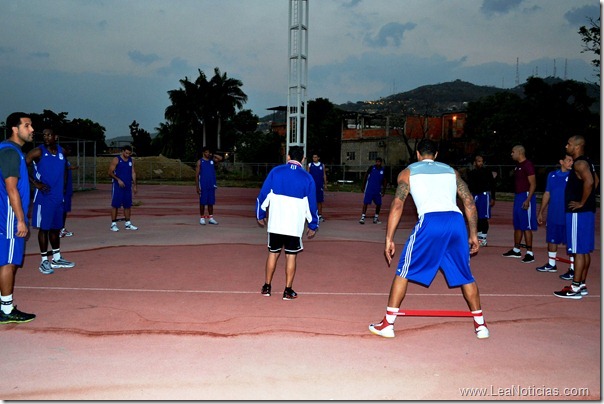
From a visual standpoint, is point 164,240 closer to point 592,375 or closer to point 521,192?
point 521,192

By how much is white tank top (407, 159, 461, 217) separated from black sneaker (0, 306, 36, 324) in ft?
13.9

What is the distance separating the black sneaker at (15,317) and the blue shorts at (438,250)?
157 inches

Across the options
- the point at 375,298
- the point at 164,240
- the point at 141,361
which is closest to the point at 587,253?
the point at 375,298

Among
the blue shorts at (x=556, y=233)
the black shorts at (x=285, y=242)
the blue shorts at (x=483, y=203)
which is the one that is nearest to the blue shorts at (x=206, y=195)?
the blue shorts at (x=483, y=203)

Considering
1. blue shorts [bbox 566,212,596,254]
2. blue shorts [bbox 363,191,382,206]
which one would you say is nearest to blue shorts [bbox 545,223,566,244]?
blue shorts [bbox 566,212,596,254]

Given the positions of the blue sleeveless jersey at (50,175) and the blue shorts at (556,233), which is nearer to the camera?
the blue sleeveless jersey at (50,175)

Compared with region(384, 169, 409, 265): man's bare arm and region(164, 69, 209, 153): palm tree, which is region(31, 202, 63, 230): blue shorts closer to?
region(384, 169, 409, 265): man's bare arm

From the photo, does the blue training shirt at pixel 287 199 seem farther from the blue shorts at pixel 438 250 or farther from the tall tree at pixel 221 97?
the tall tree at pixel 221 97

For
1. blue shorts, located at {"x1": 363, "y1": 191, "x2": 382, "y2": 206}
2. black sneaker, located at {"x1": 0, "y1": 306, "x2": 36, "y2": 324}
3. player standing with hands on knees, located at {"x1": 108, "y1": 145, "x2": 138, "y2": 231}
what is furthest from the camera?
blue shorts, located at {"x1": 363, "y1": 191, "x2": 382, "y2": 206}

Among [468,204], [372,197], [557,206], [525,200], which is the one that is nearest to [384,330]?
[468,204]

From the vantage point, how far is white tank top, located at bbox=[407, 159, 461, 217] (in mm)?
5367

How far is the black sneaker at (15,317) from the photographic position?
5895 mm

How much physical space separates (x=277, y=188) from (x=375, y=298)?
75.7 inches

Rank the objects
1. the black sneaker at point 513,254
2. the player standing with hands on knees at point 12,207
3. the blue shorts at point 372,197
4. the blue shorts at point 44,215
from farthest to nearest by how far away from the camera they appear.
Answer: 1. the blue shorts at point 372,197
2. the black sneaker at point 513,254
3. the blue shorts at point 44,215
4. the player standing with hands on knees at point 12,207
